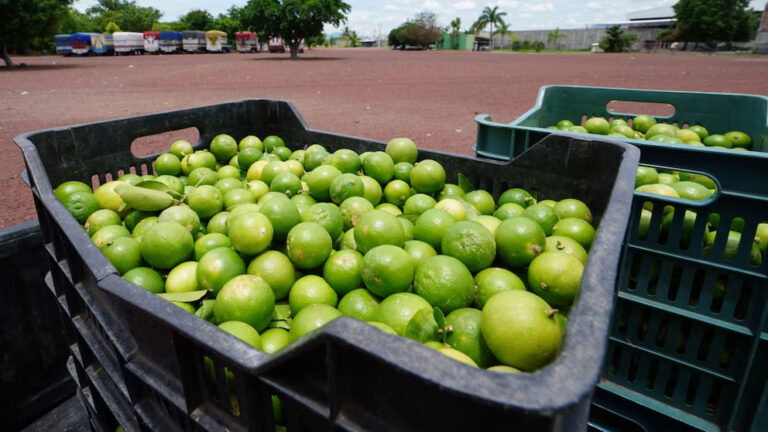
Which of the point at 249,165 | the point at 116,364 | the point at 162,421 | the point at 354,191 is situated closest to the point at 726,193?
the point at 354,191

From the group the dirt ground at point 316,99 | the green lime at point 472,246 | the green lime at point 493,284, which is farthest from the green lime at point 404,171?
the dirt ground at point 316,99

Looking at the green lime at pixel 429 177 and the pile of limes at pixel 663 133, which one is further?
the pile of limes at pixel 663 133

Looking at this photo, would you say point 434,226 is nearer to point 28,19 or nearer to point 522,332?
point 522,332

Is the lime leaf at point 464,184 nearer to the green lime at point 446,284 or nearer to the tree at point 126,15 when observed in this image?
the green lime at point 446,284

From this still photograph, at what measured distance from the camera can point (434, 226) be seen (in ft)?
7.34

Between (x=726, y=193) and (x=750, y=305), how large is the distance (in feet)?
1.41

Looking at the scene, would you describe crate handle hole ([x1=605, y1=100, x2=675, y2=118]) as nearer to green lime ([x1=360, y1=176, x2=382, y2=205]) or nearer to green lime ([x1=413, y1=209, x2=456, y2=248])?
green lime ([x1=360, y1=176, x2=382, y2=205])

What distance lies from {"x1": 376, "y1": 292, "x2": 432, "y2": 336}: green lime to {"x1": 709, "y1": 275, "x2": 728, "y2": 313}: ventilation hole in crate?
1.16 metres

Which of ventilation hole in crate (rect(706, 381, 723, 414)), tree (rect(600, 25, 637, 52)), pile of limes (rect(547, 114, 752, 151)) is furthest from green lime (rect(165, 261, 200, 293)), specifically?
tree (rect(600, 25, 637, 52))

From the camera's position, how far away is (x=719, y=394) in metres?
1.93

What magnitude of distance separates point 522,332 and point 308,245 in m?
A: 1.04

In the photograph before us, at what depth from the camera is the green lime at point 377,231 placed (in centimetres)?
210

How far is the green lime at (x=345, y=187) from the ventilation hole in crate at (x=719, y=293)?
1.68 m

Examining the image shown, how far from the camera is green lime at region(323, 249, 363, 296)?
6.78ft
